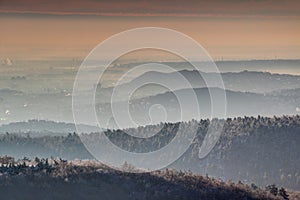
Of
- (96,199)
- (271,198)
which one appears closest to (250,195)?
(271,198)

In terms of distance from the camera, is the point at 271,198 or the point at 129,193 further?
the point at 271,198

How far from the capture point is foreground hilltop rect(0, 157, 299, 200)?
160375 millimetres

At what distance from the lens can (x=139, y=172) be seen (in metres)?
189

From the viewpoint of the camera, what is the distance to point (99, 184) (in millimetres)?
168000

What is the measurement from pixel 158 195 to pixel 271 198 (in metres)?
34.2

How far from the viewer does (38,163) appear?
184125mm

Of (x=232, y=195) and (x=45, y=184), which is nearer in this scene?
(x=45, y=184)

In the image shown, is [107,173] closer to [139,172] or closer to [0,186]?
[139,172]

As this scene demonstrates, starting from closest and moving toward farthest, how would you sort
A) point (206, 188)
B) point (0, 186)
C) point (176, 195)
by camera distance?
point (0, 186) → point (176, 195) → point (206, 188)

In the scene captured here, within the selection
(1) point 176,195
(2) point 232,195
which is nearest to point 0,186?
(1) point 176,195

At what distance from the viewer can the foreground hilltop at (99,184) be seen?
16038 centimetres

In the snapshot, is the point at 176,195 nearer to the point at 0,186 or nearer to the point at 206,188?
the point at 206,188

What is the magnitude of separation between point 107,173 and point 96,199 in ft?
62.1

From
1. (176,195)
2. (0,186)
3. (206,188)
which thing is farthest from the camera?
(206,188)
